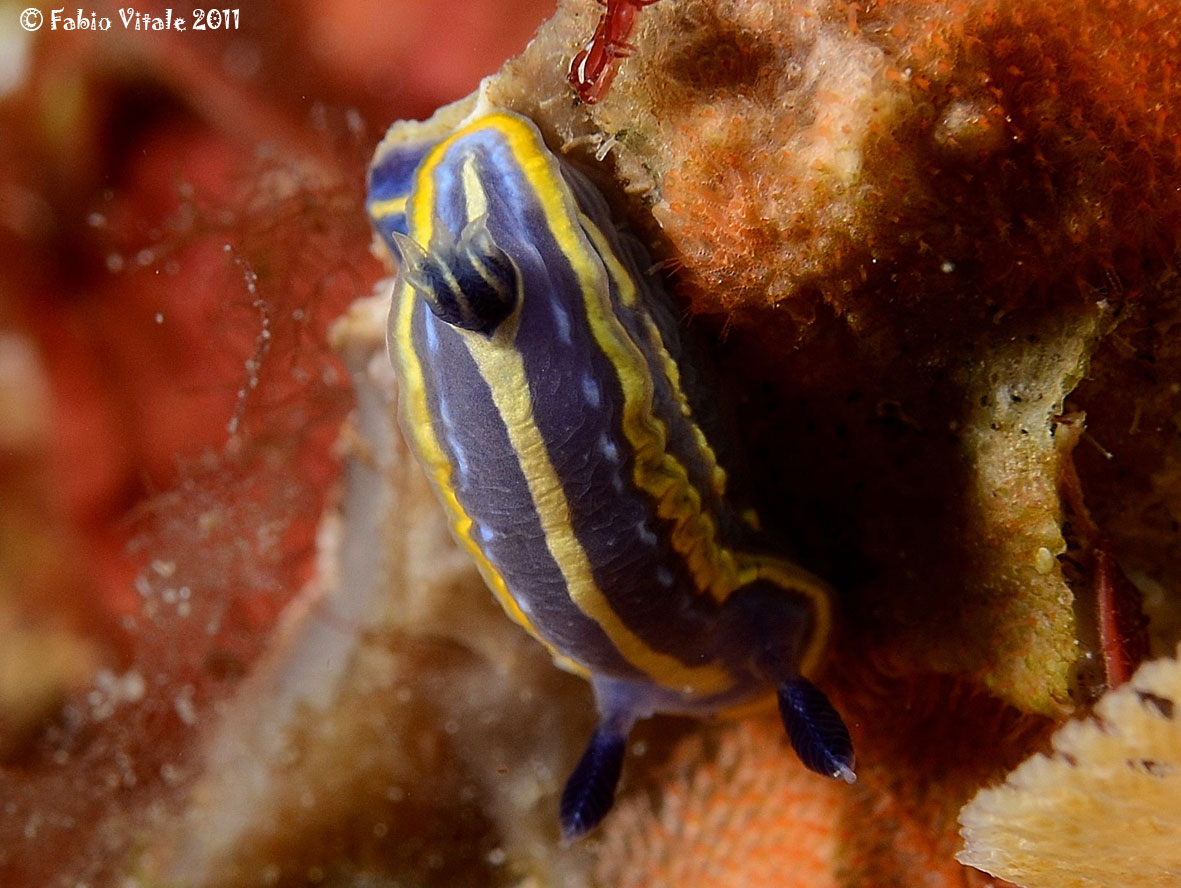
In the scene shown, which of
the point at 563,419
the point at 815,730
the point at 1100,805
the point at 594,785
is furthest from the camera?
the point at 594,785

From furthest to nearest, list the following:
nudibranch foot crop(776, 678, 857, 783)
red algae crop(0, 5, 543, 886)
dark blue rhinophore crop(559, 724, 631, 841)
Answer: red algae crop(0, 5, 543, 886) < dark blue rhinophore crop(559, 724, 631, 841) < nudibranch foot crop(776, 678, 857, 783)

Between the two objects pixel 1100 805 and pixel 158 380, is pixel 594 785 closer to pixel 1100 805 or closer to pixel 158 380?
pixel 1100 805

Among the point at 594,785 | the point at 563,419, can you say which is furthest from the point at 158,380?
the point at 563,419

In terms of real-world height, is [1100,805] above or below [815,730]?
below

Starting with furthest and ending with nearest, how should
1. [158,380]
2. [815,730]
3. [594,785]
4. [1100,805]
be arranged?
[158,380], [594,785], [815,730], [1100,805]

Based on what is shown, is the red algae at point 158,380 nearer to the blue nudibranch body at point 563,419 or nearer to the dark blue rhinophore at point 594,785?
the blue nudibranch body at point 563,419

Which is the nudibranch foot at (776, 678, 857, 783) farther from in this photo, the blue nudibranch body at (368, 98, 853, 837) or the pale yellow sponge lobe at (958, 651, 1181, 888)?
the pale yellow sponge lobe at (958, 651, 1181, 888)

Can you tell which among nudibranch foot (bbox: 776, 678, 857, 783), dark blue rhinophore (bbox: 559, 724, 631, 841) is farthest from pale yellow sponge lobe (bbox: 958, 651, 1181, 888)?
dark blue rhinophore (bbox: 559, 724, 631, 841)

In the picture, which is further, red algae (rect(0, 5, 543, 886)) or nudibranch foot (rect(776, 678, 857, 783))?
red algae (rect(0, 5, 543, 886))
